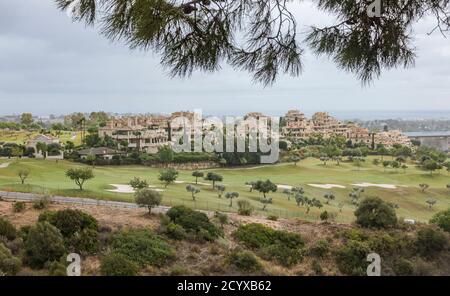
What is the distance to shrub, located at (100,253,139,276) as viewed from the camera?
7.95 metres

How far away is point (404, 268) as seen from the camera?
9.60 m

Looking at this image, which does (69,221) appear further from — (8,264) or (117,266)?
(8,264)

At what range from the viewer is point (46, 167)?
24.0 metres

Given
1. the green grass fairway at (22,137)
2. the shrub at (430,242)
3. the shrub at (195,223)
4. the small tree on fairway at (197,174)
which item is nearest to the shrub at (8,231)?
the shrub at (195,223)

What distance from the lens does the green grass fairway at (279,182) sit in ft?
63.8

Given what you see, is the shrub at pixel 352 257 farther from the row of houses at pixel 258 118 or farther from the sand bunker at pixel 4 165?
the row of houses at pixel 258 118

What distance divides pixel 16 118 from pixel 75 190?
16844 mm

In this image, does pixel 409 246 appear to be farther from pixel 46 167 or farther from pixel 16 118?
pixel 16 118

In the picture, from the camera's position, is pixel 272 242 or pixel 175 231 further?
pixel 272 242

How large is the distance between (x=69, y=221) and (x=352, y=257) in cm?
620

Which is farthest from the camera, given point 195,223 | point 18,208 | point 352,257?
point 18,208

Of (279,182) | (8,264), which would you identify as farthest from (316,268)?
(279,182)

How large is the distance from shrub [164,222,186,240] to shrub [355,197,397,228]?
5388 mm

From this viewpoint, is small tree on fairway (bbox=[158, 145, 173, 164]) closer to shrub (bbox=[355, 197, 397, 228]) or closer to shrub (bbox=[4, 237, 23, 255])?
shrub (bbox=[355, 197, 397, 228])
